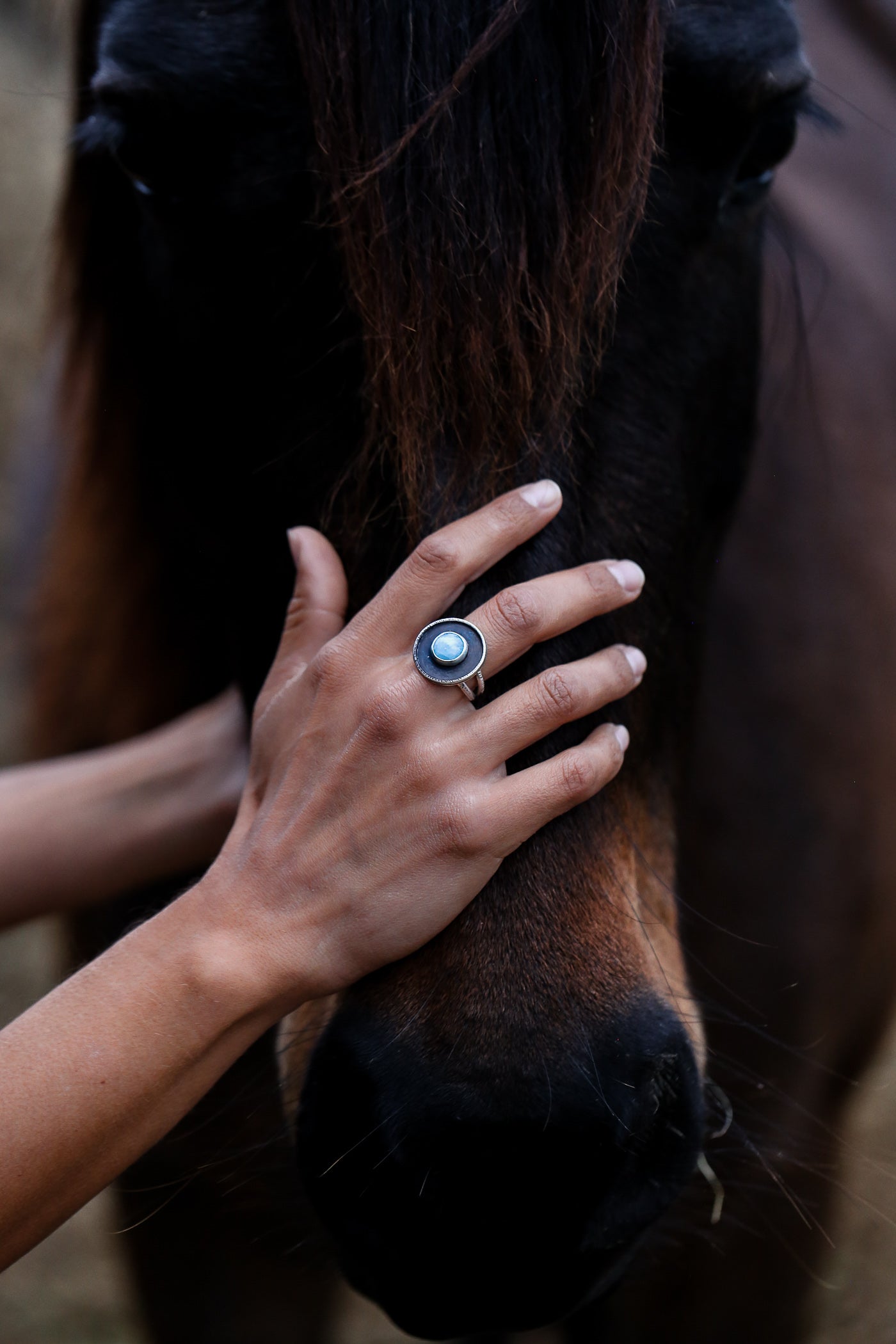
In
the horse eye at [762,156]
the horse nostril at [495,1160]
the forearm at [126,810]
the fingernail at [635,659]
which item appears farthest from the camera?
the forearm at [126,810]

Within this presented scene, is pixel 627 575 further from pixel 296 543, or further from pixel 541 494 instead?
pixel 296 543

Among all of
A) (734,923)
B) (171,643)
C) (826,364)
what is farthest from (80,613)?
(826,364)

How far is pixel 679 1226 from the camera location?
100 cm

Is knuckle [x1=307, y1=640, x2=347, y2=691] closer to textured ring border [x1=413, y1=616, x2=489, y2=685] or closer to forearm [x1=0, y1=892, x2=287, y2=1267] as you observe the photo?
textured ring border [x1=413, y1=616, x2=489, y2=685]

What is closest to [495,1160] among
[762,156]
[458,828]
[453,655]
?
[458,828]

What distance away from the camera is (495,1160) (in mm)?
695

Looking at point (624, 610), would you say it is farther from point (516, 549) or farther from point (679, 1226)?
point (679, 1226)

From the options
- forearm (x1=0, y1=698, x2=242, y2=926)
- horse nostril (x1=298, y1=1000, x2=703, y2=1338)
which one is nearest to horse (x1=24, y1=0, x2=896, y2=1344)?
horse nostril (x1=298, y1=1000, x2=703, y2=1338)

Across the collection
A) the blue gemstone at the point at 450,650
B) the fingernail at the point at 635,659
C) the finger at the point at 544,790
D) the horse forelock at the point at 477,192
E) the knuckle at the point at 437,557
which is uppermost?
the horse forelock at the point at 477,192

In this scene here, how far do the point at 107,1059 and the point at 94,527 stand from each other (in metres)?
0.94

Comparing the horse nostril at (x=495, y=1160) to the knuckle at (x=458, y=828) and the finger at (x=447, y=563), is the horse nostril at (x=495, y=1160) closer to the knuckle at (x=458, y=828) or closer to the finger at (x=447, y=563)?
the knuckle at (x=458, y=828)

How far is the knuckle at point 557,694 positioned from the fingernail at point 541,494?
0.11 metres

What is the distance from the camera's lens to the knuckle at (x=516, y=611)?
29.0 inches

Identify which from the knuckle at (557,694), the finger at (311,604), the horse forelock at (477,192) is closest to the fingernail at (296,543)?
the finger at (311,604)
